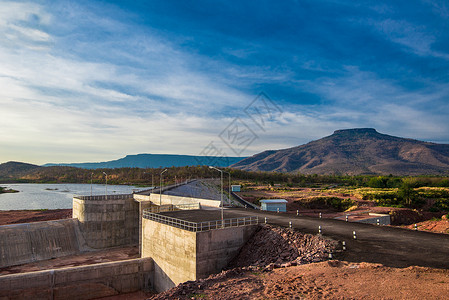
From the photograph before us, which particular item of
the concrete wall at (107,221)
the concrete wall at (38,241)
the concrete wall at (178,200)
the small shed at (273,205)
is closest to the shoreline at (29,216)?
the concrete wall at (38,241)

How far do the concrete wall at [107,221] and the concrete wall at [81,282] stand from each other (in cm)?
1578

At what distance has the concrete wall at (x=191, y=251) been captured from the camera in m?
18.9

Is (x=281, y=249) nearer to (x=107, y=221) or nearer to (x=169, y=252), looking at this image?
(x=169, y=252)

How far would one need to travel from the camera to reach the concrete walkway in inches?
562

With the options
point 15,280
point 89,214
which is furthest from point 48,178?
point 15,280

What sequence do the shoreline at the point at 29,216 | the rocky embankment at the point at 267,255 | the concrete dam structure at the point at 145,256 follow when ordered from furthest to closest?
the shoreline at the point at 29,216 → the concrete dam structure at the point at 145,256 → the rocky embankment at the point at 267,255

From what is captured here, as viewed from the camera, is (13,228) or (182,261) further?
(13,228)

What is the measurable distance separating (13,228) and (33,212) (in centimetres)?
4082

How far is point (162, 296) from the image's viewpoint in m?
14.1

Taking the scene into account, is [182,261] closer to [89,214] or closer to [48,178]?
[89,214]

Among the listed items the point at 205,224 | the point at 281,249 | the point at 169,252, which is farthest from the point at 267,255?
the point at 169,252

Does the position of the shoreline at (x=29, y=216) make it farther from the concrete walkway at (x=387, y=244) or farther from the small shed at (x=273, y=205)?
the concrete walkway at (x=387, y=244)

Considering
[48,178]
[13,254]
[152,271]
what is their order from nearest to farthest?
1. [152,271]
2. [13,254]
3. [48,178]

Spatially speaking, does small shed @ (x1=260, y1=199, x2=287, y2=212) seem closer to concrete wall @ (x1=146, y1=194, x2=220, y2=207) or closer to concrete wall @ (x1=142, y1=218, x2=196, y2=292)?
concrete wall @ (x1=146, y1=194, x2=220, y2=207)
